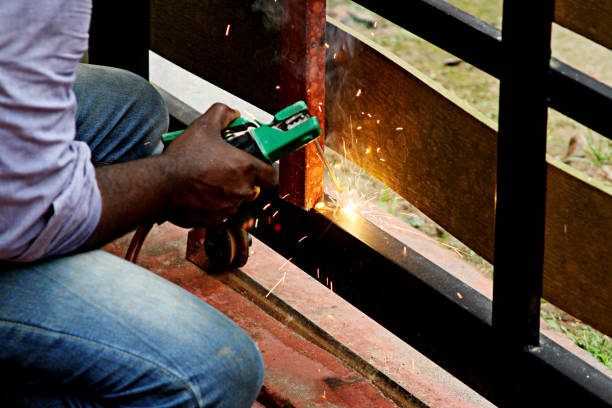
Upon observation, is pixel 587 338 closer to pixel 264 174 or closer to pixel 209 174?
pixel 264 174

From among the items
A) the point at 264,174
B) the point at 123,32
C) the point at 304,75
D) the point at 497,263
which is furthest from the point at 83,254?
the point at 123,32

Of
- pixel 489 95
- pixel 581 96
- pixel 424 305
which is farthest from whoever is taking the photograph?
pixel 489 95

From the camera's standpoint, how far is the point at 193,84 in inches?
145

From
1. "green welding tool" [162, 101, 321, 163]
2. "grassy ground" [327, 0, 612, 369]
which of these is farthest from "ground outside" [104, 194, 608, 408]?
"green welding tool" [162, 101, 321, 163]

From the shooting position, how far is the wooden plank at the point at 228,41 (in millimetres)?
2168

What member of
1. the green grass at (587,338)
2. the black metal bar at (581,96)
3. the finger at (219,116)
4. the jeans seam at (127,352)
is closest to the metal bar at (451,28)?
the black metal bar at (581,96)

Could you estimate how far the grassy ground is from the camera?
264 cm

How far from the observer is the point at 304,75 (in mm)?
1885

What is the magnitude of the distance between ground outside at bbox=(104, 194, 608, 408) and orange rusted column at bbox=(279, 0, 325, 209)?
0.37m

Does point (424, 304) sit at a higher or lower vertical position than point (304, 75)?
lower

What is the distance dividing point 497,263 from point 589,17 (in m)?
0.50

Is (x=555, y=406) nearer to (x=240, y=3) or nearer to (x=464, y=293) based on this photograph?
(x=464, y=293)

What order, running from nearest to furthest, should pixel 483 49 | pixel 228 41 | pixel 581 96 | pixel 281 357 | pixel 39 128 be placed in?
pixel 39 128 → pixel 581 96 → pixel 483 49 → pixel 281 357 → pixel 228 41

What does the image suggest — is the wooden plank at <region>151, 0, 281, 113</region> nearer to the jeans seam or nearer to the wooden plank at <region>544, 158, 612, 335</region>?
the wooden plank at <region>544, 158, 612, 335</region>
